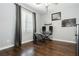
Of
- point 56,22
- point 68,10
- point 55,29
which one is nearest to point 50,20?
point 56,22

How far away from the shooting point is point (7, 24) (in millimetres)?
2076

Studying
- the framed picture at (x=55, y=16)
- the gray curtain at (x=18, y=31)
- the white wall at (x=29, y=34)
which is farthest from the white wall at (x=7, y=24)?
the framed picture at (x=55, y=16)

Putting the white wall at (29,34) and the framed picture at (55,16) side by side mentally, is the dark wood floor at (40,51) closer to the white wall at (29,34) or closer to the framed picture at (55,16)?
the white wall at (29,34)

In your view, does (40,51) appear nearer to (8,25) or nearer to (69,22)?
(8,25)

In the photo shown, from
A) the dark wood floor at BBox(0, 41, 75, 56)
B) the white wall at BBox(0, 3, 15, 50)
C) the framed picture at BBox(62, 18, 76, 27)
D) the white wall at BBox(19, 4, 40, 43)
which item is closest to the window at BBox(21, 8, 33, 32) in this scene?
the white wall at BBox(19, 4, 40, 43)

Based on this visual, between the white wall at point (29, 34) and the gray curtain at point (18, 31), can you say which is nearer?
the white wall at point (29, 34)

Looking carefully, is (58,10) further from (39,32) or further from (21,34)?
(21,34)

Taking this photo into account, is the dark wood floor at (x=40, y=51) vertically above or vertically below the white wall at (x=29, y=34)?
below

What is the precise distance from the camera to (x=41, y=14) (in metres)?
2.10

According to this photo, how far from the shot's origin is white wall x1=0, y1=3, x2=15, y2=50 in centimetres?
194

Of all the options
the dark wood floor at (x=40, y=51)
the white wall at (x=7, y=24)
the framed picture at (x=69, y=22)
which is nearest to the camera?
the dark wood floor at (x=40, y=51)

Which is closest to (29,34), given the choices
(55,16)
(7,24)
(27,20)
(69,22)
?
(27,20)

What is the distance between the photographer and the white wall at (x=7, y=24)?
194cm

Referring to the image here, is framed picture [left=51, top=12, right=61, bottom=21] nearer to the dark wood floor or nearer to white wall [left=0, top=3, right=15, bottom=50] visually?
the dark wood floor
